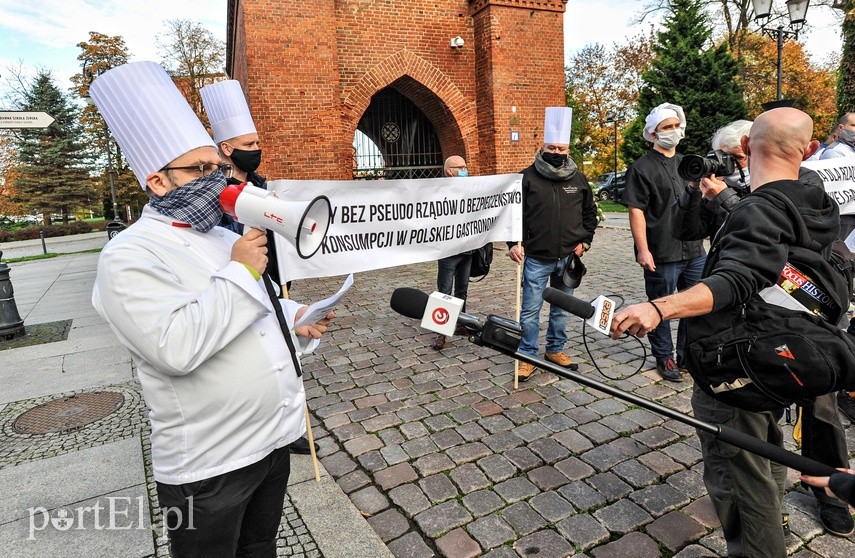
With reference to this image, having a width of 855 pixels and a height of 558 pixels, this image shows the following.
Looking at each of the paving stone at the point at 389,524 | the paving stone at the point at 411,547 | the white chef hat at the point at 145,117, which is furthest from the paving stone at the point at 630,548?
the white chef hat at the point at 145,117

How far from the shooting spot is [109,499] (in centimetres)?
318

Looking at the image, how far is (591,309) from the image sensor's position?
1.55 m

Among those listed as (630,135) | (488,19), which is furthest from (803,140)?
(630,135)

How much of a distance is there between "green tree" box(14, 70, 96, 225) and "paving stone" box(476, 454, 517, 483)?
153ft

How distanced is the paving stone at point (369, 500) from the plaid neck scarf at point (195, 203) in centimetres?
203

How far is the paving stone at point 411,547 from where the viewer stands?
8.70 feet

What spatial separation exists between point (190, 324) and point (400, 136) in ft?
47.0

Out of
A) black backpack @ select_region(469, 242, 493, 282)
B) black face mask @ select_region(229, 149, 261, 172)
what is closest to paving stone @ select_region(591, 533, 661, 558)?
black face mask @ select_region(229, 149, 261, 172)

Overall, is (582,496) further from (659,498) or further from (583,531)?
(659,498)

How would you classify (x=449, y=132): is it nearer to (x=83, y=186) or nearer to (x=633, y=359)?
(x=633, y=359)

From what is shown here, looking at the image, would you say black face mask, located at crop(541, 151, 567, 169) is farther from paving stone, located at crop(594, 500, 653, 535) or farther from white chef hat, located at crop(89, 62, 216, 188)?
white chef hat, located at crop(89, 62, 216, 188)

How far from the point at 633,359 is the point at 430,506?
10.1ft

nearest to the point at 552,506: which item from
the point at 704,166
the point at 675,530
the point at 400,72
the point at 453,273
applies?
the point at 675,530

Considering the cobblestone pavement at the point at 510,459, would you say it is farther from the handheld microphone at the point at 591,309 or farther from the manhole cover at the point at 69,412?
the manhole cover at the point at 69,412
